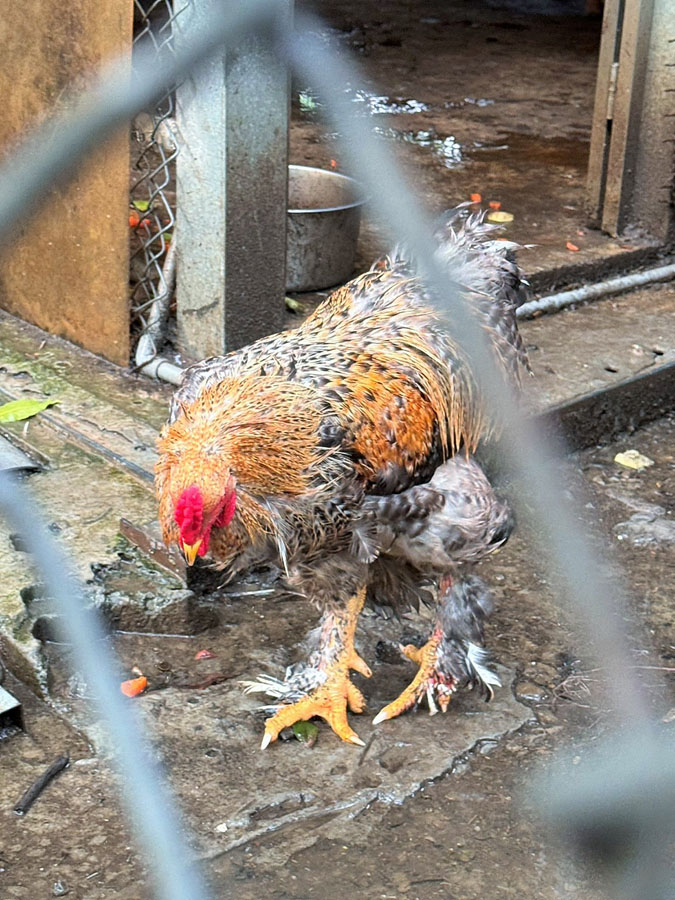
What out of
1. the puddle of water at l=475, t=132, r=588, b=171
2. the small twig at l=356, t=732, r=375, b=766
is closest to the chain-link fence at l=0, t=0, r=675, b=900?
the small twig at l=356, t=732, r=375, b=766

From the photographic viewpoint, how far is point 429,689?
3.27 metres

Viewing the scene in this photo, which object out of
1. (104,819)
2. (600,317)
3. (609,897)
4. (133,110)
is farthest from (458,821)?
(600,317)

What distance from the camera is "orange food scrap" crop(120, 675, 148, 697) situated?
327cm

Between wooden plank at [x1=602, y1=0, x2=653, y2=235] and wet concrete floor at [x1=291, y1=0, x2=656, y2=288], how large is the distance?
19cm

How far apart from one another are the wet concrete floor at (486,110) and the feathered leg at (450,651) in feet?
6.55

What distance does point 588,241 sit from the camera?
609 cm

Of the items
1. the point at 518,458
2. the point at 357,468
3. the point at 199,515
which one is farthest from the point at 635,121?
the point at 518,458

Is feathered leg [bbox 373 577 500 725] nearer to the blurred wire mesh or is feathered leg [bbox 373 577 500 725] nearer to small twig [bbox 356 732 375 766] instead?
small twig [bbox 356 732 375 766]

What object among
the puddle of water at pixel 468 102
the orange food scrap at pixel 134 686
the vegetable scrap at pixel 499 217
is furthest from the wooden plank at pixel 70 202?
the puddle of water at pixel 468 102

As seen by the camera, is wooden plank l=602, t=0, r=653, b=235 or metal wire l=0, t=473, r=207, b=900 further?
wooden plank l=602, t=0, r=653, b=235

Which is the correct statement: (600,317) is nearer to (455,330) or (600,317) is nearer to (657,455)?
(657,455)

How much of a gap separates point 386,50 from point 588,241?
468cm

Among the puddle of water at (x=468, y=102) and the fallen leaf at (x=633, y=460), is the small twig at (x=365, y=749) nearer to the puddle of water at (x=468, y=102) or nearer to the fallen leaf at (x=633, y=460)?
the fallen leaf at (x=633, y=460)

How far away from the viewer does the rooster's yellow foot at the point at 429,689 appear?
128 inches
